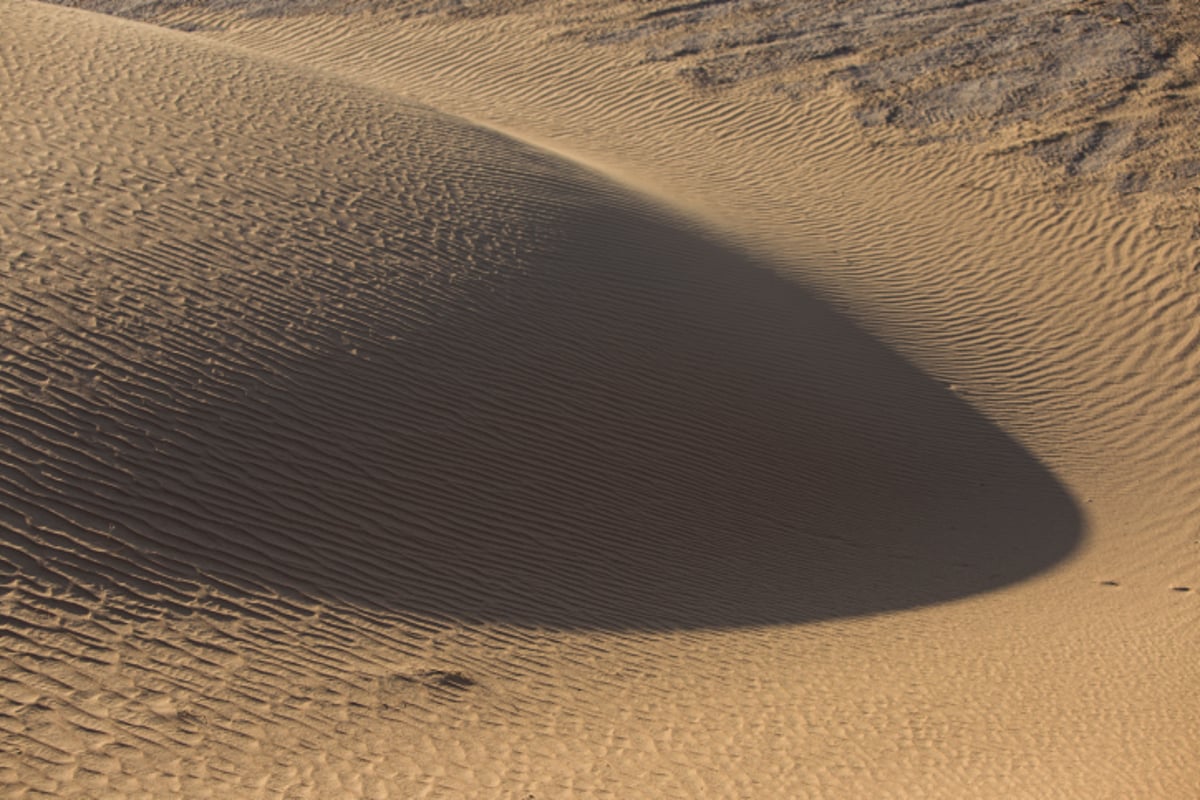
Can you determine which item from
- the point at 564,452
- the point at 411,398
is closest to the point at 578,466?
the point at 564,452

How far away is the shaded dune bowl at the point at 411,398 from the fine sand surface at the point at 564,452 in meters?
0.04

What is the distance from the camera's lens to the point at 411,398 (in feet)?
28.0

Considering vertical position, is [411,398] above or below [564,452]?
above

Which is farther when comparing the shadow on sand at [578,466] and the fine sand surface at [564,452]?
the shadow on sand at [578,466]

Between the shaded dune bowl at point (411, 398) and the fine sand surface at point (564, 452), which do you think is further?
the shaded dune bowl at point (411, 398)

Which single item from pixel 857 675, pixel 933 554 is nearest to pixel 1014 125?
pixel 933 554

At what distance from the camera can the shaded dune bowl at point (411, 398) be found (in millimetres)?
6891

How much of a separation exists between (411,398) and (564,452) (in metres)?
1.32

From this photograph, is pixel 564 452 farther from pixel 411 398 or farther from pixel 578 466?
pixel 411 398

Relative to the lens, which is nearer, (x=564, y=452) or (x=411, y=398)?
(x=411, y=398)

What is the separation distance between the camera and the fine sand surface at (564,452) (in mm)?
5977

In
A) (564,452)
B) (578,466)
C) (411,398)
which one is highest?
(411,398)

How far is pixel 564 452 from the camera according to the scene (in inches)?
352

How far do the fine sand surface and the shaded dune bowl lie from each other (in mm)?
38
